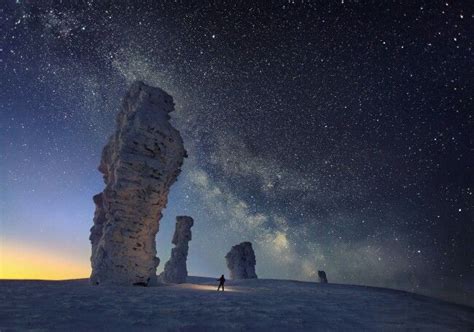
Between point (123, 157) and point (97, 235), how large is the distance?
11353mm

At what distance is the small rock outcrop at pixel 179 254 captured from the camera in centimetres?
4078

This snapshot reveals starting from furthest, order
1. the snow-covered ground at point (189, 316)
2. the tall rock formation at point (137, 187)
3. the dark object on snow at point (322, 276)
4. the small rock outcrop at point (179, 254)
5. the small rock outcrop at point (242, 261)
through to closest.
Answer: the dark object on snow at point (322, 276) < the small rock outcrop at point (242, 261) < the small rock outcrop at point (179, 254) < the tall rock formation at point (137, 187) < the snow-covered ground at point (189, 316)

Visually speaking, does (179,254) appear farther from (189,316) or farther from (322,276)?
(189,316)

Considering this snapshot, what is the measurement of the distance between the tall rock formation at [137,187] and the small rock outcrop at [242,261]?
25406 mm

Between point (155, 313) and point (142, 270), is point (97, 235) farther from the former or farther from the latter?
point (155, 313)

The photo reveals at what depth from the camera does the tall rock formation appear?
73.0 ft

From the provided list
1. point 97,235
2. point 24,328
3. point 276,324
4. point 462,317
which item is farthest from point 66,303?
point 97,235

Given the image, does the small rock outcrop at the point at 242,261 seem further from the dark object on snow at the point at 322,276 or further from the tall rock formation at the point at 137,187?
the tall rock formation at the point at 137,187

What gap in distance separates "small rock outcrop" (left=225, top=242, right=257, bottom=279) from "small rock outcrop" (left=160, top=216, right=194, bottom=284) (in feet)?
33.0

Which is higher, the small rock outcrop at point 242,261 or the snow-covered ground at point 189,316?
the small rock outcrop at point 242,261

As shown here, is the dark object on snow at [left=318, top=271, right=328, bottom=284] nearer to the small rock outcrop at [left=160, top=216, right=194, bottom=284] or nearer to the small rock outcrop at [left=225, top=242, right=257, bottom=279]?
the small rock outcrop at [left=225, top=242, right=257, bottom=279]

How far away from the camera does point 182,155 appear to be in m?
26.4

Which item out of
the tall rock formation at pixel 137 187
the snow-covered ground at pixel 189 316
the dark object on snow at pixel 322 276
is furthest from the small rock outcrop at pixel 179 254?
the snow-covered ground at pixel 189 316

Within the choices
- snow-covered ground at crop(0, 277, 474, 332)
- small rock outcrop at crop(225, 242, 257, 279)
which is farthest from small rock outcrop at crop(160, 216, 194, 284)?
snow-covered ground at crop(0, 277, 474, 332)
